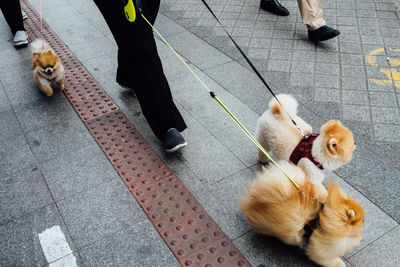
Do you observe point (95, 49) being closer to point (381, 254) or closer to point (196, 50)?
point (196, 50)

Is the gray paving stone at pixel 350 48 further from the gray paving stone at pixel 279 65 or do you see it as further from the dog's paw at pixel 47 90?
the dog's paw at pixel 47 90

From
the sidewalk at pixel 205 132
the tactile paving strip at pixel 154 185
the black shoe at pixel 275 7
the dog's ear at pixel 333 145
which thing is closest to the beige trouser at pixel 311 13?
the sidewalk at pixel 205 132

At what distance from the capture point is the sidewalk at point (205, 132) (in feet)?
7.61

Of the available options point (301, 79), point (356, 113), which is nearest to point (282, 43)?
point (301, 79)

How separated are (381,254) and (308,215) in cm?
69

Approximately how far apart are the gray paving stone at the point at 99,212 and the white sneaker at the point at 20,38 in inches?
123

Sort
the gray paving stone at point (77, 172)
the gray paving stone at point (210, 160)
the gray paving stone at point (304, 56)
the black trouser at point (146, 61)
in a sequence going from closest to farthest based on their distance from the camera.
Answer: the black trouser at point (146, 61), the gray paving stone at point (77, 172), the gray paving stone at point (210, 160), the gray paving stone at point (304, 56)

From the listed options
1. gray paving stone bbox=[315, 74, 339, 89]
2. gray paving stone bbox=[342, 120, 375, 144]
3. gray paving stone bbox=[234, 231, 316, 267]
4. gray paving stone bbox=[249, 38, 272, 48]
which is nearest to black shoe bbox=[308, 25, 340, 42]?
gray paving stone bbox=[249, 38, 272, 48]

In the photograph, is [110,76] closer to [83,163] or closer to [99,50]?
[99,50]

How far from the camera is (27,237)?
2342 millimetres

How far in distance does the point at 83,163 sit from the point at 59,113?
889mm

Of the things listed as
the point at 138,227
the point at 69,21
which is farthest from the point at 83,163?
the point at 69,21

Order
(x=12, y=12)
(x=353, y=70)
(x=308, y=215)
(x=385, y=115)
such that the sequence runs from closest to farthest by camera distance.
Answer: (x=308, y=215)
(x=385, y=115)
(x=353, y=70)
(x=12, y=12)

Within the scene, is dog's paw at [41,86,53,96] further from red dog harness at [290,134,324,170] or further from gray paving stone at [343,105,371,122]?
gray paving stone at [343,105,371,122]
